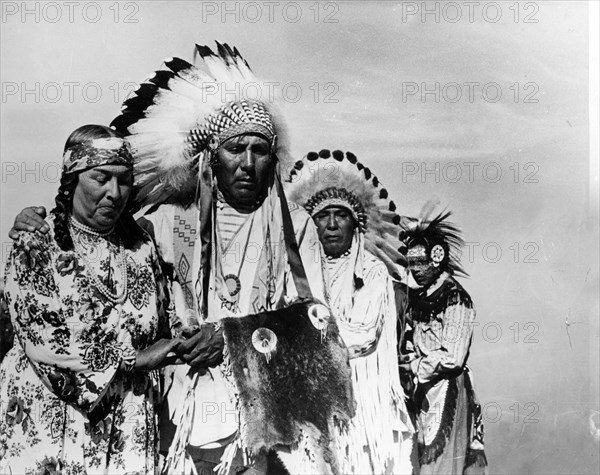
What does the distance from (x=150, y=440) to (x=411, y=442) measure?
923mm

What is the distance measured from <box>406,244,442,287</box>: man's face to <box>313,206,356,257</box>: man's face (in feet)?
0.76

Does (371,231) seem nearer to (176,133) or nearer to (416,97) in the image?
(416,97)

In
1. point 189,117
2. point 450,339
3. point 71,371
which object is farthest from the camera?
point 450,339

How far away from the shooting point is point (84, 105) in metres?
2.90

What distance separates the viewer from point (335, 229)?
2.95m

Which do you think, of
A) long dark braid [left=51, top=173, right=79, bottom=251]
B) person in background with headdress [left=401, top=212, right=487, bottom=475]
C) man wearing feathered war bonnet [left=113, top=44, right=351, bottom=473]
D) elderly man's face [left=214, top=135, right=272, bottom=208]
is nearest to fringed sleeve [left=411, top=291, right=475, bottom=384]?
person in background with headdress [left=401, top=212, right=487, bottom=475]

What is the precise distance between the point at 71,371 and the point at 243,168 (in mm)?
905

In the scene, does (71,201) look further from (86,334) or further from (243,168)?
(243,168)

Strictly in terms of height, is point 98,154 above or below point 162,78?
below

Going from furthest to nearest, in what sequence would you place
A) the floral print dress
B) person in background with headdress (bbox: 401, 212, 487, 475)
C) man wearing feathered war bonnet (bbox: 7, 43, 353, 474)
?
person in background with headdress (bbox: 401, 212, 487, 475)
man wearing feathered war bonnet (bbox: 7, 43, 353, 474)
the floral print dress

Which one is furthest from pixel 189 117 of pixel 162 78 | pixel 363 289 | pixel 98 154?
pixel 363 289

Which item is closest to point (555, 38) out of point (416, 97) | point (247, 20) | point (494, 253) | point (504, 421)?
point (416, 97)

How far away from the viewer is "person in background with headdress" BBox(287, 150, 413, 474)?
2936 millimetres

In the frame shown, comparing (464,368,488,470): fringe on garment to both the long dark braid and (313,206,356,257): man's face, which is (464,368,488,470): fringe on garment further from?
the long dark braid
